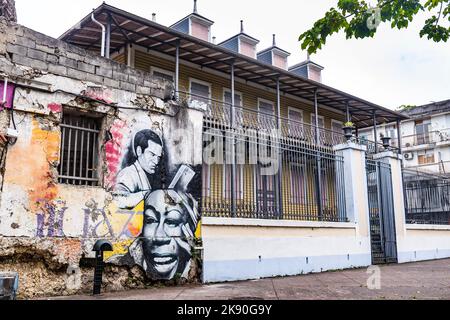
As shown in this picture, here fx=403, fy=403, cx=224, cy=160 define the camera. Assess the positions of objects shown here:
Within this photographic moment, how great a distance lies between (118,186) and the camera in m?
7.13

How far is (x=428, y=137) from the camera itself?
2933 centimetres

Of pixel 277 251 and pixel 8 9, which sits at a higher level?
pixel 8 9

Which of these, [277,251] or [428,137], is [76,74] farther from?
[428,137]

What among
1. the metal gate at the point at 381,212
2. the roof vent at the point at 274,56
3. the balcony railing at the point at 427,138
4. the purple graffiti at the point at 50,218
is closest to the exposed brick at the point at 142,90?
the purple graffiti at the point at 50,218

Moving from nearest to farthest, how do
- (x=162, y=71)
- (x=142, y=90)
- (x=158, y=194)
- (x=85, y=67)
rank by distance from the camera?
(x=85, y=67)
(x=158, y=194)
(x=142, y=90)
(x=162, y=71)

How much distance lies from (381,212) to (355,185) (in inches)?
77.1

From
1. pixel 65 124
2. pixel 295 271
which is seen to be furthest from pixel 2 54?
pixel 295 271

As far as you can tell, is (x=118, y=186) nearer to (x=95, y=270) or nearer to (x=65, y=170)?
(x=65, y=170)

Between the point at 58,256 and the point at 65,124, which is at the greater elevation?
the point at 65,124

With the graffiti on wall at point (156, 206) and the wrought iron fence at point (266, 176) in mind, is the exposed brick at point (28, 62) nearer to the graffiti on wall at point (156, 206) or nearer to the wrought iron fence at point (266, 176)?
the graffiti on wall at point (156, 206)

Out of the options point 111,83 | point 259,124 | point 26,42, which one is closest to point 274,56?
point 259,124

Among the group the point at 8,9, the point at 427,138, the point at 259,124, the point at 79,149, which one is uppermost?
the point at 427,138

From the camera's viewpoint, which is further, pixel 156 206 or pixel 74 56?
pixel 156 206

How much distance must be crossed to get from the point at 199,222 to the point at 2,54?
453cm
